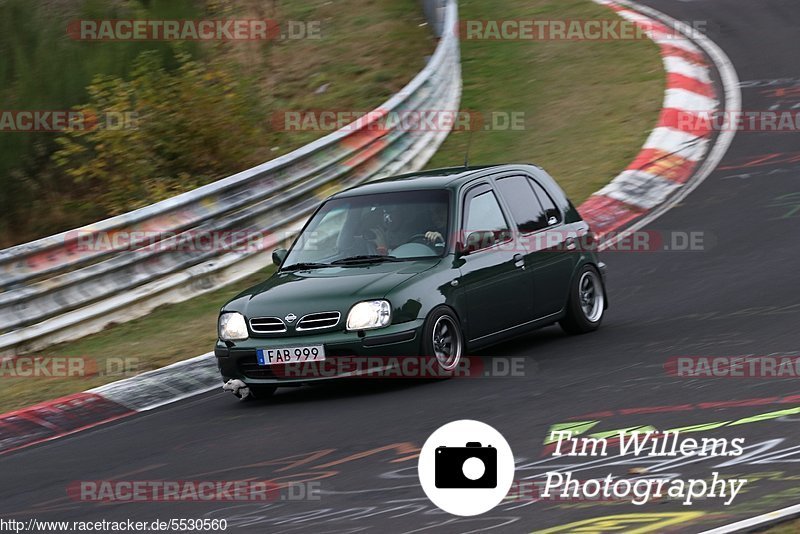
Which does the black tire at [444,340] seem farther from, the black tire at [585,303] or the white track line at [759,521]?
the white track line at [759,521]

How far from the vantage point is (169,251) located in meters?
12.6

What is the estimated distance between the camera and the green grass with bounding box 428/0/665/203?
16.4 metres

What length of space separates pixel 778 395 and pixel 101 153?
904 cm

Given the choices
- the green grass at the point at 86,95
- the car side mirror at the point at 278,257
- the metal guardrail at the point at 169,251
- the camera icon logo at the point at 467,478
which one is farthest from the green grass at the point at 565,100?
the camera icon logo at the point at 467,478

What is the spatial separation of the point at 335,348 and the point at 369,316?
1.00 feet

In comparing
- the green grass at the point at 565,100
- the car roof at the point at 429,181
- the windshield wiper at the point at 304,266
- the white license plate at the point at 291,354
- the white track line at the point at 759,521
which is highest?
the green grass at the point at 565,100

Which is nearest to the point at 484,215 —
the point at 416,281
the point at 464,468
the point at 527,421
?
the point at 416,281

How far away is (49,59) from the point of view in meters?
14.7

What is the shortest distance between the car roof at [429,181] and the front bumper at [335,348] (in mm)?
1421

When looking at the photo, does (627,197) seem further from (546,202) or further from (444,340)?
(444,340)

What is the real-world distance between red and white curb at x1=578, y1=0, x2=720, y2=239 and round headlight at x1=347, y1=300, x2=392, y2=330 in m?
5.66

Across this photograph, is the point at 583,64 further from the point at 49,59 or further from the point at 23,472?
the point at 23,472

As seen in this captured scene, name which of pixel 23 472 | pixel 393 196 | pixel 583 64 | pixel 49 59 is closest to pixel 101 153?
pixel 49 59

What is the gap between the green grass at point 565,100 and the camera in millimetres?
16359
